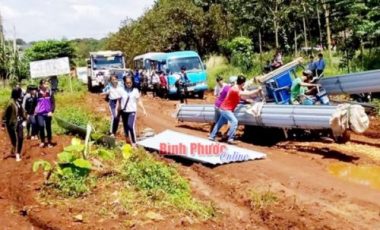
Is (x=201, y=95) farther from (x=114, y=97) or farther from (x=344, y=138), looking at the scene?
(x=344, y=138)

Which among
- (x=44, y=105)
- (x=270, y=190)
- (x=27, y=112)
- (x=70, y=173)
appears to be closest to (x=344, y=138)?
(x=270, y=190)

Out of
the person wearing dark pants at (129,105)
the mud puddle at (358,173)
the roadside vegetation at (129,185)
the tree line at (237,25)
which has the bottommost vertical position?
the mud puddle at (358,173)

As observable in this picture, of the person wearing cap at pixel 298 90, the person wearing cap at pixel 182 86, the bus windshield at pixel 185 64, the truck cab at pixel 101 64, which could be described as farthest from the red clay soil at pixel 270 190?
the truck cab at pixel 101 64

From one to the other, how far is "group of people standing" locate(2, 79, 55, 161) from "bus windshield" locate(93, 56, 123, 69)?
21.0 m

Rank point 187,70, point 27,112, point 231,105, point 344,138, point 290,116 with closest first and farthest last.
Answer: point 344,138 → point 290,116 → point 231,105 → point 27,112 → point 187,70

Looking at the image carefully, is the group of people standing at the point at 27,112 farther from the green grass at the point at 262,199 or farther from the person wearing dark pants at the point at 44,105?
the green grass at the point at 262,199

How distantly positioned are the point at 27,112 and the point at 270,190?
7.88 meters

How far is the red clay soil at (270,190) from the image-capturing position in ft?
26.7

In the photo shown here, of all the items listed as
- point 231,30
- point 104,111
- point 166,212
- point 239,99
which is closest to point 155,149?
point 239,99

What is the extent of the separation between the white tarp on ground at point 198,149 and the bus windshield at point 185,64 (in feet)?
46.7

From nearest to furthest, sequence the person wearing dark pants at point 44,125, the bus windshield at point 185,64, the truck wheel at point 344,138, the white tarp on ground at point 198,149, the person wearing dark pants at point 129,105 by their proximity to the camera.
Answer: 1. the white tarp on ground at point 198,149
2. the truck wheel at point 344,138
3. the person wearing dark pants at point 129,105
4. the person wearing dark pants at point 44,125
5. the bus windshield at point 185,64

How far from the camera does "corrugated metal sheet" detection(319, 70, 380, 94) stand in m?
14.8

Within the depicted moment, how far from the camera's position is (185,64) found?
27.9 m

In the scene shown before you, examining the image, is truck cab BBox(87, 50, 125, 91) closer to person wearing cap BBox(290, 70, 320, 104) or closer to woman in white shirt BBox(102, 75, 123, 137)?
woman in white shirt BBox(102, 75, 123, 137)
